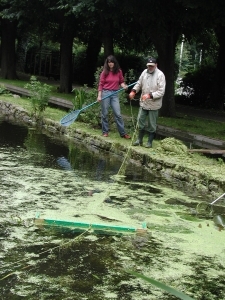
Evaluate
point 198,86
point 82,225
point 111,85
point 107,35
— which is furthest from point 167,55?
point 82,225

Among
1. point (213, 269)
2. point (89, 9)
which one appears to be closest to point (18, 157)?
point (213, 269)

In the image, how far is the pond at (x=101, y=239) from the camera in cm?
477

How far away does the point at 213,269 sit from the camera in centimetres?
533

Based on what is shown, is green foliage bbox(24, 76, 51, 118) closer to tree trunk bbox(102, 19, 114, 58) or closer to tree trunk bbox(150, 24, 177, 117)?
tree trunk bbox(150, 24, 177, 117)

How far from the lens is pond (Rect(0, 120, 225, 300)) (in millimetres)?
4766

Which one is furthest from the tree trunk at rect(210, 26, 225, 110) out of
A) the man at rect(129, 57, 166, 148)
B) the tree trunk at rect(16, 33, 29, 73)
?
the tree trunk at rect(16, 33, 29, 73)

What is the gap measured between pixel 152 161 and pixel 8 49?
24.3 m

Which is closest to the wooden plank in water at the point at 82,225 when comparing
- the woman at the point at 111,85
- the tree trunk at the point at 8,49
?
the woman at the point at 111,85

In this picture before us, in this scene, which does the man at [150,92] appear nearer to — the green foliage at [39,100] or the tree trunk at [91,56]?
the green foliage at [39,100]

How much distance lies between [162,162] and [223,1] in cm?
505

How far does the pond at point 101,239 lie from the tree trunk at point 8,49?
24.2m

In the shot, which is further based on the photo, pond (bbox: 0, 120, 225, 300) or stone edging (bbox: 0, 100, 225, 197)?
stone edging (bbox: 0, 100, 225, 197)

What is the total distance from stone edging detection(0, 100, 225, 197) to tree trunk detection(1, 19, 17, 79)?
18.0 meters

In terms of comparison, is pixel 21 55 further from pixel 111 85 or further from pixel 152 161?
pixel 152 161
